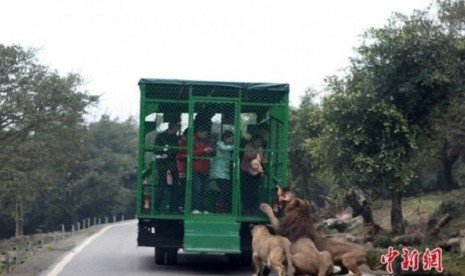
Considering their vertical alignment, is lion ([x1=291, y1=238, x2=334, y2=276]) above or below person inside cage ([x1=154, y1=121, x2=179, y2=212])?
below

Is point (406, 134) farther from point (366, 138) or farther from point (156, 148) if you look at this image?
point (156, 148)

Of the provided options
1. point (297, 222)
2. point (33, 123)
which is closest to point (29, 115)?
point (33, 123)

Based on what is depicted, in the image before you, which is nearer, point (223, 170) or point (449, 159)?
point (223, 170)

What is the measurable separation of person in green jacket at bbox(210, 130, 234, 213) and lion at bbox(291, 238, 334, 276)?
3268 millimetres

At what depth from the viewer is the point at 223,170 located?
52.7 ft

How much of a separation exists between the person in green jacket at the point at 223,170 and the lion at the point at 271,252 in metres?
2.07

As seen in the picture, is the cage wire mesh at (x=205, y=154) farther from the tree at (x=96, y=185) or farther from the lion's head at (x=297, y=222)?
the tree at (x=96, y=185)

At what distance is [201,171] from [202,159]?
0.22 metres

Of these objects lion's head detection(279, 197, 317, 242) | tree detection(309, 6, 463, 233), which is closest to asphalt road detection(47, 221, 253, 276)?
lion's head detection(279, 197, 317, 242)

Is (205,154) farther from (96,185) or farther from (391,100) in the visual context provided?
(96,185)

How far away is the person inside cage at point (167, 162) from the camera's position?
16.0 meters

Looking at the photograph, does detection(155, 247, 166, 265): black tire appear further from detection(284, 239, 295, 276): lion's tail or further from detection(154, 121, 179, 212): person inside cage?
detection(284, 239, 295, 276): lion's tail

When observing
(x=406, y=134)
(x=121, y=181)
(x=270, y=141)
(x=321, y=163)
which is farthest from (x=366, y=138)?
(x=121, y=181)

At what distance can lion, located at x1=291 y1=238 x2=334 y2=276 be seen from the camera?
480 inches
